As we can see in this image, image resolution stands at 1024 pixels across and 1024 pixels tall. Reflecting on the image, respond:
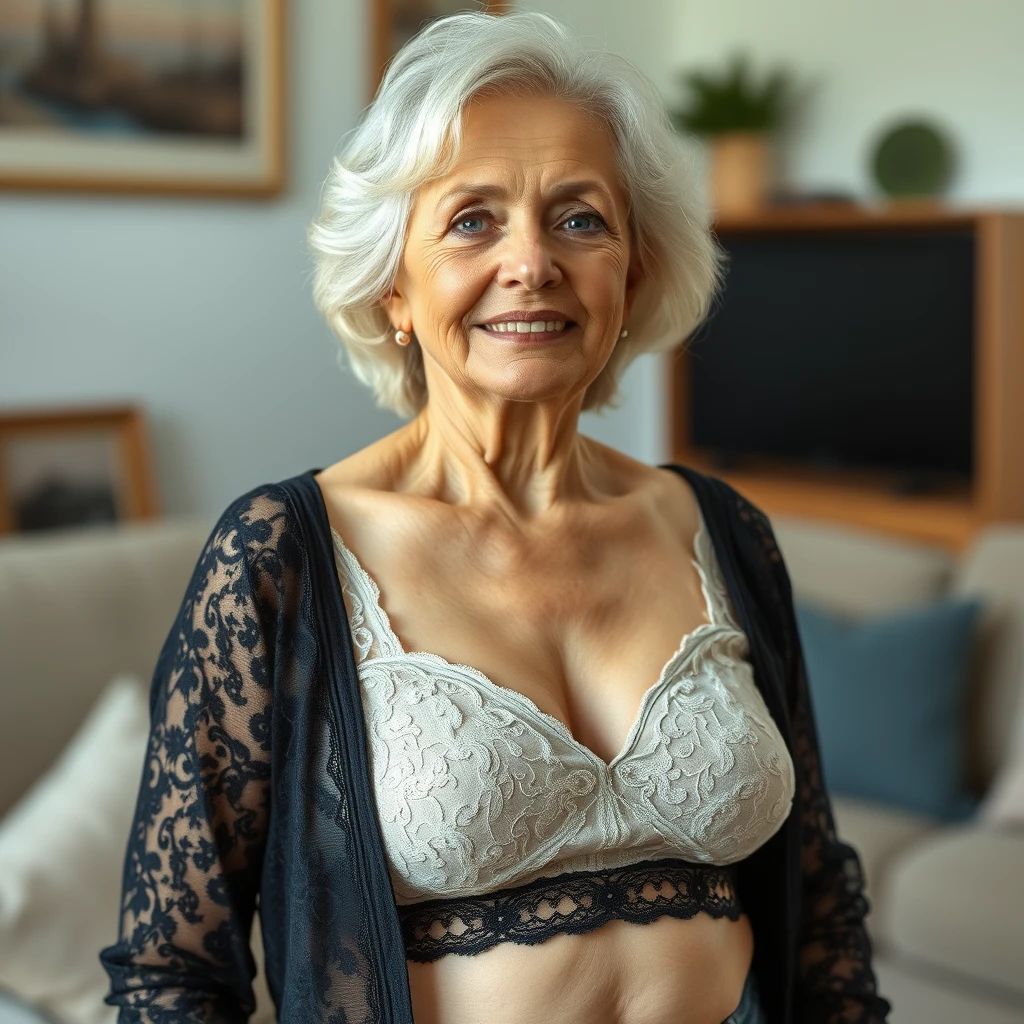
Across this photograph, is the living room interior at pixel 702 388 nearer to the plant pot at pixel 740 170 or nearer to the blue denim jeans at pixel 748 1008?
the plant pot at pixel 740 170

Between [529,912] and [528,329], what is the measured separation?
0.52 meters

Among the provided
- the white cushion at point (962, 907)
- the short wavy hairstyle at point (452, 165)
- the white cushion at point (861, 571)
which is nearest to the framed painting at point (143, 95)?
the white cushion at point (861, 571)

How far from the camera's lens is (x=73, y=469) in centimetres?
331

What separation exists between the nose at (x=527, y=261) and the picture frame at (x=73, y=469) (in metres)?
2.30

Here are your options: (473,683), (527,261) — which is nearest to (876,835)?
(473,683)

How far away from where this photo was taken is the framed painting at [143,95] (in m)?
3.13

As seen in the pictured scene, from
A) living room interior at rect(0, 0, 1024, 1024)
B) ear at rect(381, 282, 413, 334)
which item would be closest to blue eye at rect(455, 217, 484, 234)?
ear at rect(381, 282, 413, 334)

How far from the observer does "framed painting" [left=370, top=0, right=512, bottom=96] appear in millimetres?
3756

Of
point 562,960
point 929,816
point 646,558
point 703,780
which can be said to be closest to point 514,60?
point 646,558

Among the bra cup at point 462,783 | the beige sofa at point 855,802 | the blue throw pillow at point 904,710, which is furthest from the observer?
the blue throw pillow at point 904,710

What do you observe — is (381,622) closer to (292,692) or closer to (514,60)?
(292,692)

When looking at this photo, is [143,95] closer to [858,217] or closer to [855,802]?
[858,217]

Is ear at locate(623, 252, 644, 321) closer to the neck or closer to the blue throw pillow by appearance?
the neck

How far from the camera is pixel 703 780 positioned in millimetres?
1218
